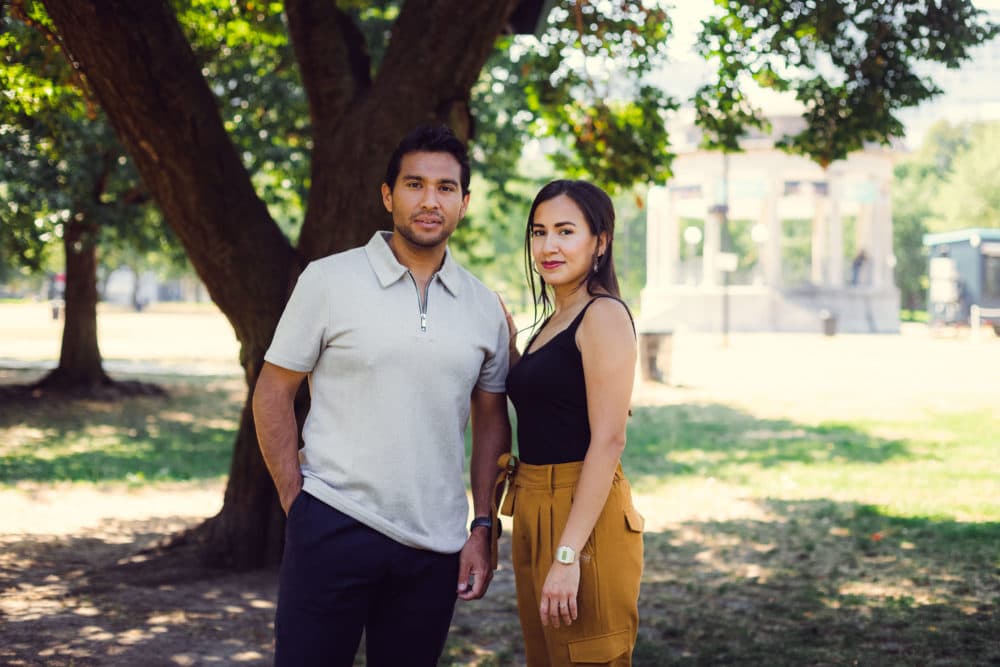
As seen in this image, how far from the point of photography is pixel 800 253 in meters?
83.9

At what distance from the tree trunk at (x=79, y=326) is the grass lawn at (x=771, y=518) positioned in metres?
1.41

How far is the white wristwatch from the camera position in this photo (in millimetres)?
3107

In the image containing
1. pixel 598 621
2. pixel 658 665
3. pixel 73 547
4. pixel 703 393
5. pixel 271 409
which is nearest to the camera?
pixel 598 621

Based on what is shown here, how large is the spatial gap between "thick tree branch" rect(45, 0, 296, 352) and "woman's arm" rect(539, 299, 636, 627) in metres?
4.36

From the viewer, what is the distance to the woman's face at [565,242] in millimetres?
3322

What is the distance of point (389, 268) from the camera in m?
3.34

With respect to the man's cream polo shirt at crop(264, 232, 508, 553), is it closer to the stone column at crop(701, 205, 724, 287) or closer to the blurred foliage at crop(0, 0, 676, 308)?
the blurred foliage at crop(0, 0, 676, 308)

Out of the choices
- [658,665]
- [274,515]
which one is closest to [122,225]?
[274,515]

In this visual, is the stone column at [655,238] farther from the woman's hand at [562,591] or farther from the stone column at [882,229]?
the woman's hand at [562,591]

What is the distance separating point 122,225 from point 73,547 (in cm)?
1066

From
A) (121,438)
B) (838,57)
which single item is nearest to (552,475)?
(838,57)

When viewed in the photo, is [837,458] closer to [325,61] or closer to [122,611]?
[325,61]

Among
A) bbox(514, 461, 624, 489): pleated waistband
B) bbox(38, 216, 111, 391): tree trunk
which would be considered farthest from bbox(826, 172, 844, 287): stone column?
bbox(514, 461, 624, 489): pleated waistband

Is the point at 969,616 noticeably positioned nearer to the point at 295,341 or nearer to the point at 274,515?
the point at 274,515
